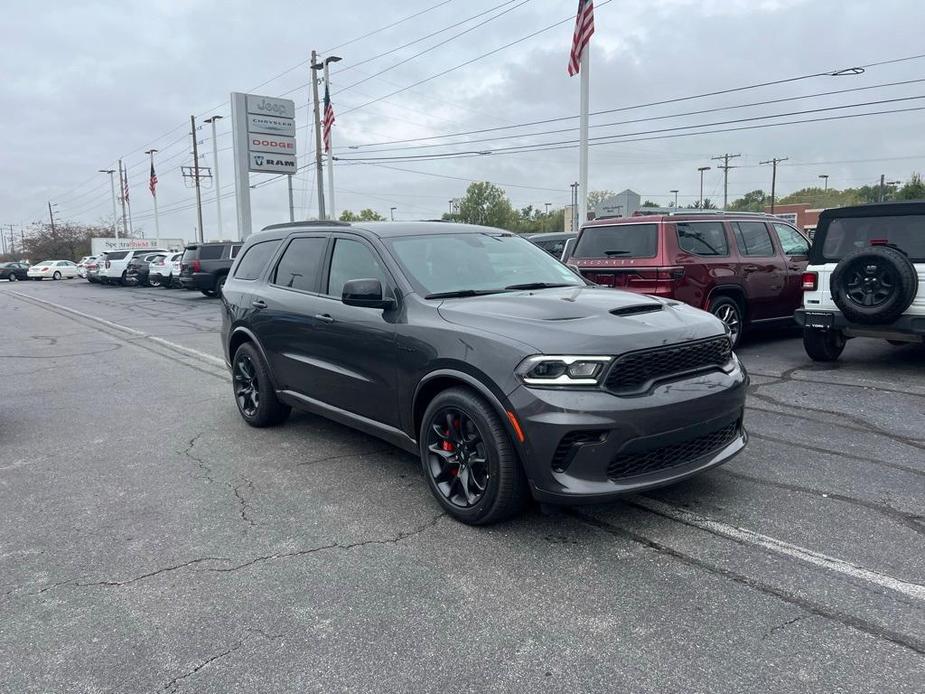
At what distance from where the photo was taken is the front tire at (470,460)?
3.61m

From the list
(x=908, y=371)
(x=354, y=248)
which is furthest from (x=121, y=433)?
Result: (x=908, y=371)

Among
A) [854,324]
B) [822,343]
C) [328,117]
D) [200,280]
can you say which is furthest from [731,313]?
[328,117]

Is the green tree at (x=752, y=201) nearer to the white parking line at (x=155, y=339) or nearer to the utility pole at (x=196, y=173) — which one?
the utility pole at (x=196, y=173)

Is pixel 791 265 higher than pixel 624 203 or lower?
lower

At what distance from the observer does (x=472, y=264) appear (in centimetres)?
481

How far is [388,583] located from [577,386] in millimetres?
1324

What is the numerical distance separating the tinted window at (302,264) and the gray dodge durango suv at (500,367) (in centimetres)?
2

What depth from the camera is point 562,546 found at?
361 centimetres

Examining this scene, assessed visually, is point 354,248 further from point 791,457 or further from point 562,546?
point 791,457

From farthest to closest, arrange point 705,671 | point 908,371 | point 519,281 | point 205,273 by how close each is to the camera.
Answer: point 205,273 < point 908,371 < point 519,281 < point 705,671

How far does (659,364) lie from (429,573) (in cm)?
160

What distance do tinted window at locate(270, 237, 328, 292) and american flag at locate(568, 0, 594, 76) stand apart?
1262 centimetres

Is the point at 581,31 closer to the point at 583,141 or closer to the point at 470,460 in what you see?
the point at 583,141

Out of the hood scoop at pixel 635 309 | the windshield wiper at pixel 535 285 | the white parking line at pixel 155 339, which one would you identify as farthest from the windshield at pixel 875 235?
the white parking line at pixel 155 339
